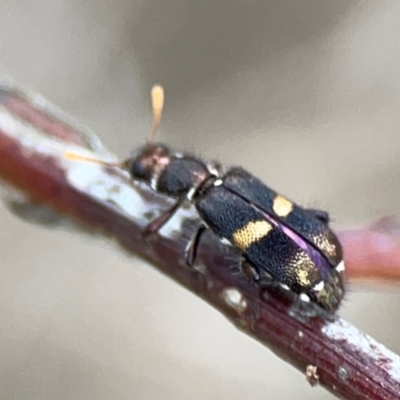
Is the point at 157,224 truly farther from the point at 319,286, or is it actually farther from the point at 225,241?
the point at 319,286

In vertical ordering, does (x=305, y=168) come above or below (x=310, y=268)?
above

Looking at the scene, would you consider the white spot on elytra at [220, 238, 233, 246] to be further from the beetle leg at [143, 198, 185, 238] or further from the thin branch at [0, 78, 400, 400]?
the beetle leg at [143, 198, 185, 238]

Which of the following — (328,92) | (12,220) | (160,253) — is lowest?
(160,253)

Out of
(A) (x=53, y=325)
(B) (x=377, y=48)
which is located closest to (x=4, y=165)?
(A) (x=53, y=325)

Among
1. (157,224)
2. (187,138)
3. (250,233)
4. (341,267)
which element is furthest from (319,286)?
(187,138)

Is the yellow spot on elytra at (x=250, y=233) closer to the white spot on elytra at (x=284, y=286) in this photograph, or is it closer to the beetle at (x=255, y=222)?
the beetle at (x=255, y=222)

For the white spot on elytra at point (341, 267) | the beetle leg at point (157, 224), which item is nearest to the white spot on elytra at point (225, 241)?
the beetle leg at point (157, 224)

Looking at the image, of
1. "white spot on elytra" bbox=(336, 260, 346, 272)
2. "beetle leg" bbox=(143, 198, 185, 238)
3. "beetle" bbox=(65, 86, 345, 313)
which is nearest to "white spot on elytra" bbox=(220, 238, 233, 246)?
"beetle" bbox=(65, 86, 345, 313)

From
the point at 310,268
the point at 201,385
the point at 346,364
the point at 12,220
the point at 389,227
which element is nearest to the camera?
the point at 346,364

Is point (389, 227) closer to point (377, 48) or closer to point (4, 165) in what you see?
point (4, 165)
